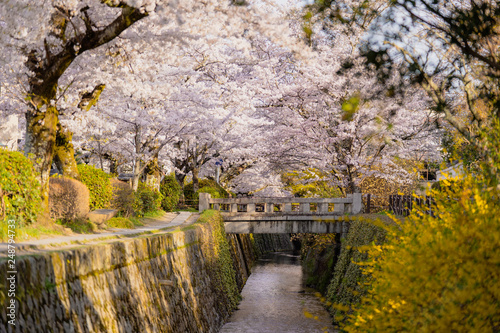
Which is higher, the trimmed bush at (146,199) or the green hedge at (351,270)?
the trimmed bush at (146,199)

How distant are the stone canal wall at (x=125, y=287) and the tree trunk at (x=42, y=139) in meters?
3.33

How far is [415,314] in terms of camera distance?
6.40 meters

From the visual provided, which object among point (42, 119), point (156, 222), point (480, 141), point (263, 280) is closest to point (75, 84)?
point (42, 119)

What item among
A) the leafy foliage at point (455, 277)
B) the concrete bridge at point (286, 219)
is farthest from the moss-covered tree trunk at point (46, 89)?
the concrete bridge at point (286, 219)

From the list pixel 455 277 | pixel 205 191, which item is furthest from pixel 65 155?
pixel 205 191

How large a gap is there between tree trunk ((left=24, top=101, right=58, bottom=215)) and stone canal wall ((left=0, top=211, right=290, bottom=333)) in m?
3.33

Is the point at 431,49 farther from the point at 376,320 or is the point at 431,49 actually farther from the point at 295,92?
the point at 295,92

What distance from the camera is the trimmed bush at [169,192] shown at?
2892 cm

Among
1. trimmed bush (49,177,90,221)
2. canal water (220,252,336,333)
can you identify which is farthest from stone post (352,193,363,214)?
trimmed bush (49,177,90,221)

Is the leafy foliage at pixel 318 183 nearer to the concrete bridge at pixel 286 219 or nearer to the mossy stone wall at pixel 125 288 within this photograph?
the concrete bridge at pixel 286 219

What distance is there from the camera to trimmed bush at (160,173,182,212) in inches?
1139

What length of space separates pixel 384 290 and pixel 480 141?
10.4ft

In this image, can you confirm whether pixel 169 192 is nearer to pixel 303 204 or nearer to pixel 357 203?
pixel 303 204

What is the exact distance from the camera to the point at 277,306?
2320 cm
